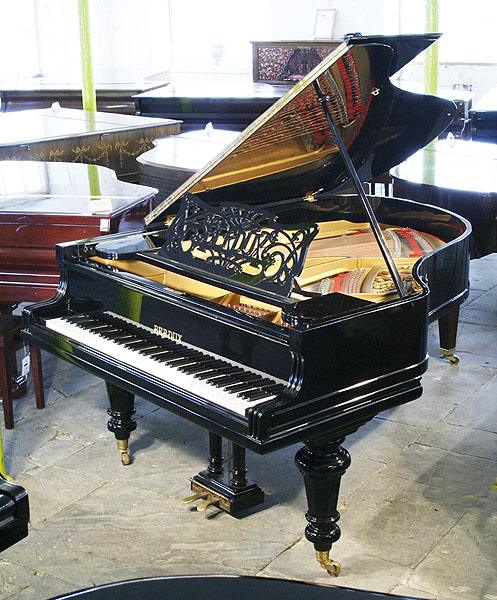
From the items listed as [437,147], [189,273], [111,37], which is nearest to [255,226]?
[189,273]

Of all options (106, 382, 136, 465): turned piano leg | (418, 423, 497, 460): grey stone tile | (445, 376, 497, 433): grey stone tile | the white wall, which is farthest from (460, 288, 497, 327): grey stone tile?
the white wall

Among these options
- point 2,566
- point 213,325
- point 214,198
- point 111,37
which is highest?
point 111,37

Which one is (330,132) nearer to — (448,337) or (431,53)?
(448,337)

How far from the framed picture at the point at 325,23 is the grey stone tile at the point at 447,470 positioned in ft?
30.4

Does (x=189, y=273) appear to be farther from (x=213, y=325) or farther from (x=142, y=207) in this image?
(x=142, y=207)

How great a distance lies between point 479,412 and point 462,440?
0.34 m

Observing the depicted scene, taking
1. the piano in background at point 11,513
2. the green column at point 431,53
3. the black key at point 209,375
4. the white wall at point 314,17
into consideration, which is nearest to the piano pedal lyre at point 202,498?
the black key at point 209,375

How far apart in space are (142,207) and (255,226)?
53.0 inches

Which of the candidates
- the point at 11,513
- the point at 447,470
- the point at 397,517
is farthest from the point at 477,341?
the point at 11,513

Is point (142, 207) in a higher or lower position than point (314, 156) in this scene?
lower

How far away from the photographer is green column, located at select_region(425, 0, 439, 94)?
479 centimetres

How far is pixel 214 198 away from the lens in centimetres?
333

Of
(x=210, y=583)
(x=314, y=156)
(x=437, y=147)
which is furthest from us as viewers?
(x=437, y=147)

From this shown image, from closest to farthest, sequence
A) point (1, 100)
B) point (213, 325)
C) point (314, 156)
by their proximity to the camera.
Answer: point (213, 325), point (314, 156), point (1, 100)
